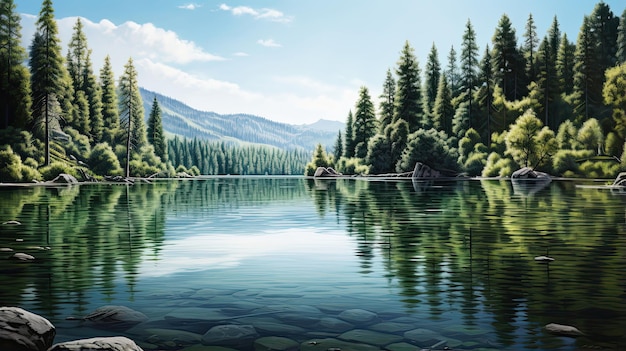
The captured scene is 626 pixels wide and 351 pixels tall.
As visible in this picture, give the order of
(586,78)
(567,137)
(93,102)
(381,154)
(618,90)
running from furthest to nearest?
(93,102)
(381,154)
(586,78)
(567,137)
(618,90)

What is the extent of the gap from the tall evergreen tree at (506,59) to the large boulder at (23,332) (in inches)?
4346

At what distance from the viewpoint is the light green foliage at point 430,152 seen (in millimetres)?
93562

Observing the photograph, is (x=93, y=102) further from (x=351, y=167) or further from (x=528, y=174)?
(x=528, y=174)

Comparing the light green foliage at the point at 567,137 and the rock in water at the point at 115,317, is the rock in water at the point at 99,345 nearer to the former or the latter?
the rock in water at the point at 115,317

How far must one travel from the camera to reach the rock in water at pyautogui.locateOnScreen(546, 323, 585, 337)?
9727mm

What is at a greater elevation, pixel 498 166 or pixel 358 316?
pixel 498 166

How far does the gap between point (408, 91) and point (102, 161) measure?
175ft

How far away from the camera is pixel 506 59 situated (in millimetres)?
111625

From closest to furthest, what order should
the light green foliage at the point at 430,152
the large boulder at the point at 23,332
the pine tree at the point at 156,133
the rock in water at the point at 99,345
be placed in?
1. the rock in water at the point at 99,345
2. the large boulder at the point at 23,332
3. the light green foliage at the point at 430,152
4. the pine tree at the point at 156,133

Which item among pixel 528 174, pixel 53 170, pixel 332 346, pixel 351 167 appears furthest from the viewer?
pixel 351 167

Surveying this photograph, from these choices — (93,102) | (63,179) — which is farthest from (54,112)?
(93,102)

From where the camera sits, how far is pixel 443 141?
94625 millimetres

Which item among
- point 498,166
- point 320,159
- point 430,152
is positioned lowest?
point 498,166

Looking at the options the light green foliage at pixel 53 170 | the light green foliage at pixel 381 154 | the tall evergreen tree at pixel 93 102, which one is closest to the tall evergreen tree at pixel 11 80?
the light green foliage at pixel 53 170
